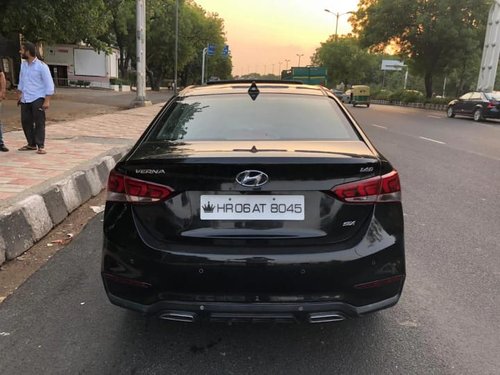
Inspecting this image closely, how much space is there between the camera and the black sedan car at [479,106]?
24172 millimetres

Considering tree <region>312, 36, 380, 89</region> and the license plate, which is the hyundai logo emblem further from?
tree <region>312, 36, 380, 89</region>

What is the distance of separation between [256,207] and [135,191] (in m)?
0.69

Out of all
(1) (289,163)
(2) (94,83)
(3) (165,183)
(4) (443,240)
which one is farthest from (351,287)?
(2) (94,83)

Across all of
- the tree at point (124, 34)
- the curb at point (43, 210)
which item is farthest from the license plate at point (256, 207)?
the tree at point (124, 34)

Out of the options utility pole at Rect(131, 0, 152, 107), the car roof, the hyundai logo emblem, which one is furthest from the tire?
the hyundai logo emblem

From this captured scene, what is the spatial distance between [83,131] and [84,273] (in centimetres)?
927

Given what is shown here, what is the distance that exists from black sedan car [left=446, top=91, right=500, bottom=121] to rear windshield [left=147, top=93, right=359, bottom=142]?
76.0 ft

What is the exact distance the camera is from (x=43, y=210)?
541 cm

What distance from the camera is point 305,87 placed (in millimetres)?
4316

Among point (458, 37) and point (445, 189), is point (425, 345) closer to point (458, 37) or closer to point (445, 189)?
point (445, 189)

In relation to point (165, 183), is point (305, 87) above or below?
above

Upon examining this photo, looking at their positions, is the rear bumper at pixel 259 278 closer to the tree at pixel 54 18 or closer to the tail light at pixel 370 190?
the tail light at pixel 370 190

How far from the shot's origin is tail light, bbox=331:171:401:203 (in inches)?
108

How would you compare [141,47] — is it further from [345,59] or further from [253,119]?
[345,59]
